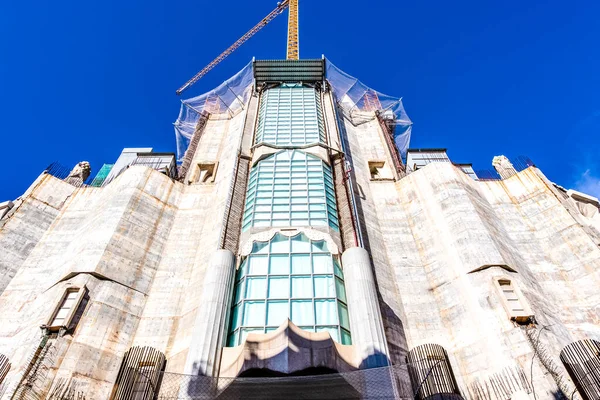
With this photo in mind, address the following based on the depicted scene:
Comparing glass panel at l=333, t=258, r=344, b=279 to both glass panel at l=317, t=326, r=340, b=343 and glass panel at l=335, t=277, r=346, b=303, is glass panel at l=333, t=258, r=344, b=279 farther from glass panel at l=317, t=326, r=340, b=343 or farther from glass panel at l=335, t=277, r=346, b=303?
glass panel at l=317, t=326, r=340, b=343

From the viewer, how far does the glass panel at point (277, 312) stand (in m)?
20.3

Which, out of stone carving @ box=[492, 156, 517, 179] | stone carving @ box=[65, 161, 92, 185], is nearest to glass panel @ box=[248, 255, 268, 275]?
stone carving @ box=[65, 161, 92, 185]

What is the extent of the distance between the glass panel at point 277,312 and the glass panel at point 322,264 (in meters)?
3.01

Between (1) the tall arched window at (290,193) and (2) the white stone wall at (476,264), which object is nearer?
(2) the white stone wall at (476,264)

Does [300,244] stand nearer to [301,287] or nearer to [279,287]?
[301,287]

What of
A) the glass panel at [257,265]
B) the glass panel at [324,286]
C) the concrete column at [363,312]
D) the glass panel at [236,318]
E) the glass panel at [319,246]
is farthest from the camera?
the glass panel at [319,246]

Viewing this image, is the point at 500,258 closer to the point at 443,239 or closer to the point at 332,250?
the point at 443,239

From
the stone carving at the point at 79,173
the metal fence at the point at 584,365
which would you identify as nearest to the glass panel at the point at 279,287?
the metal fence at the point at 584,365

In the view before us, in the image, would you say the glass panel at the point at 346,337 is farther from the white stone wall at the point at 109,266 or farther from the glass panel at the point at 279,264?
the white stone wall at the point at 109,266

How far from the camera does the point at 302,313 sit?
68.0 ft

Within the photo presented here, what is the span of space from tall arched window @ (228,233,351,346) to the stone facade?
0.74m

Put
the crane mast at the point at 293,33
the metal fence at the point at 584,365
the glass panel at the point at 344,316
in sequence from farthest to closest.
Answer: the crane mast at the point at 293,33 < the glass panel at the point at 344,316 < the metal fence at the point at 584,365

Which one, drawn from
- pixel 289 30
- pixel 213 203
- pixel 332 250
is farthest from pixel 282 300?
pixel 289 30

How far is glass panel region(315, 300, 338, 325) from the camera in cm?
2047
